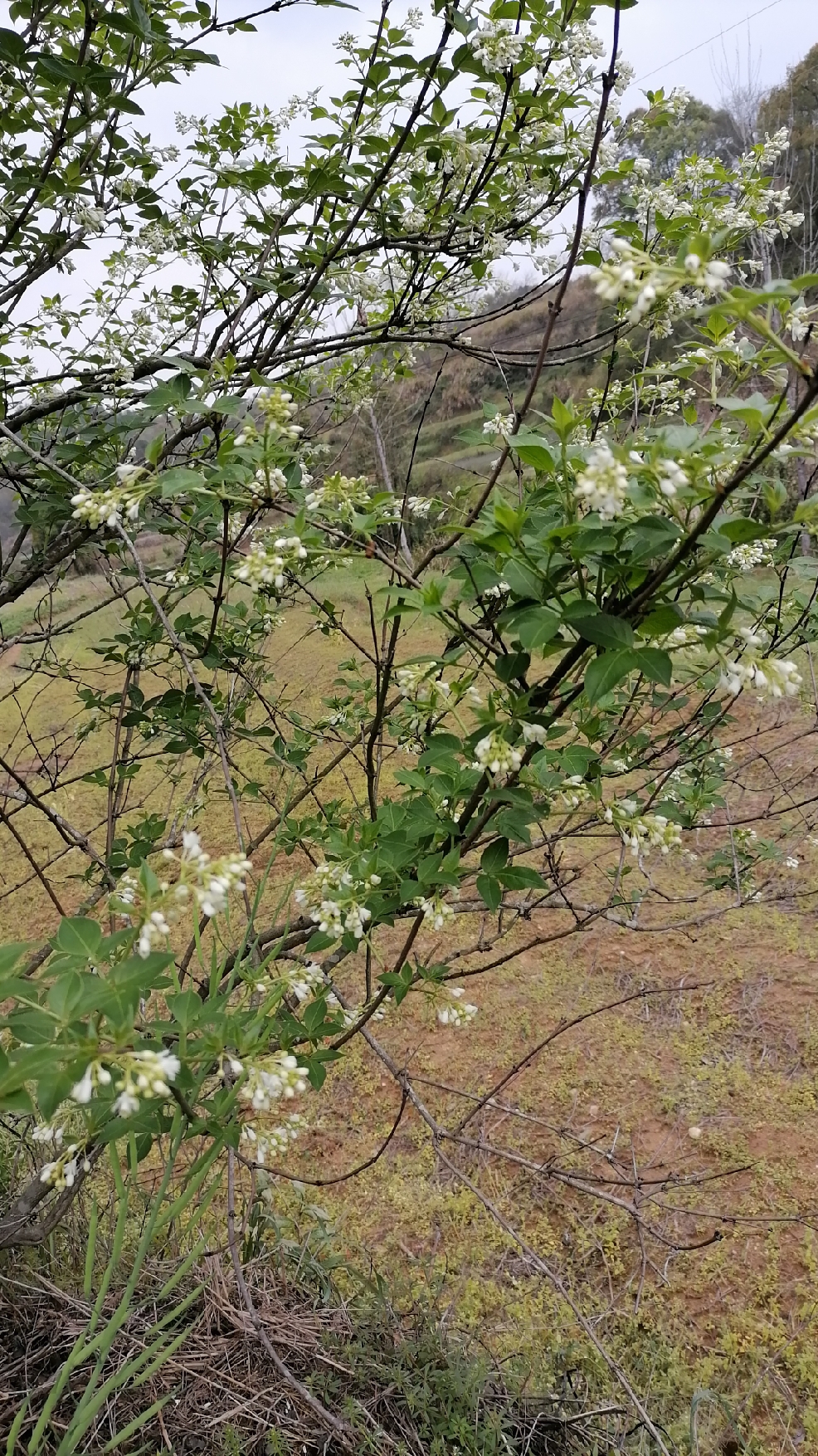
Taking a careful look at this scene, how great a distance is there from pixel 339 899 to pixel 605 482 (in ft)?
2.33

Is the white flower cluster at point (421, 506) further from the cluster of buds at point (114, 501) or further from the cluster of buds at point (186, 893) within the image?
the cluster of buds at point (186, 893)

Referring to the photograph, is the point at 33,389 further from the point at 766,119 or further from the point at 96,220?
the point at 766,119

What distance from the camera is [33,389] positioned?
7.02 feet

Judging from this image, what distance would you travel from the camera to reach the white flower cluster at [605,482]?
76cm

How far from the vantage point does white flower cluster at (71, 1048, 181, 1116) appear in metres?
0.69

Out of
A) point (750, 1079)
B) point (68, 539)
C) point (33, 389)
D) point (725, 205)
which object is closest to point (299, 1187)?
point (750, 1079)

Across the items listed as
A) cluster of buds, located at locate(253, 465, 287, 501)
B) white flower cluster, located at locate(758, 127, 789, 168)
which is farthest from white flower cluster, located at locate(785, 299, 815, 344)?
white flower cluster, located at locate(758, 127, 789, 168)

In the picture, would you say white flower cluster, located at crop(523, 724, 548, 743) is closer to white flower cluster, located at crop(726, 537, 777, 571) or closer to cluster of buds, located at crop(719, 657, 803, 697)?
cluster of buds, located at crop(719, 657, 803, 697)

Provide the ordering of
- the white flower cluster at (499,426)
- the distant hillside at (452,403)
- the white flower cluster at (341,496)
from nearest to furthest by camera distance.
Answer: the white flower cluster at (341,496) → the white flower cluster at (499,426) → the distant hillside at (452,403)

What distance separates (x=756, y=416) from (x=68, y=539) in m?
1.68

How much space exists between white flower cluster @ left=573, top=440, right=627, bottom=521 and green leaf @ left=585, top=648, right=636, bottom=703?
181 mm

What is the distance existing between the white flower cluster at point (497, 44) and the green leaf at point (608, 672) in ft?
4.14

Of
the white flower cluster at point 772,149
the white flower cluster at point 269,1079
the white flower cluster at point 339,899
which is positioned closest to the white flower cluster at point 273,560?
the white flower cluster at point 339,899

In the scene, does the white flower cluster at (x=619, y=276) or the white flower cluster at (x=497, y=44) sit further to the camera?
the white flower cluster at (x=497, y=44)
